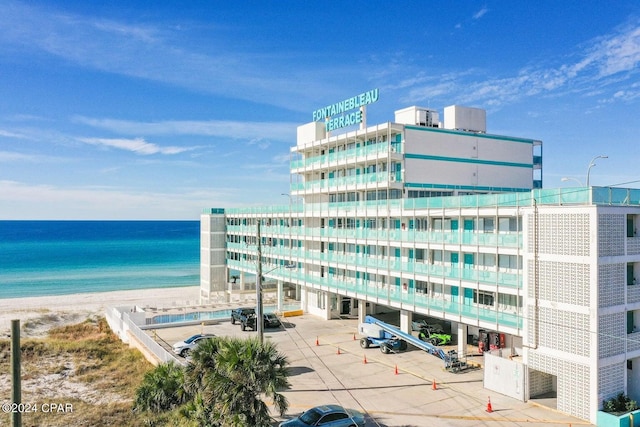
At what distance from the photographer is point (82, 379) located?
130ft

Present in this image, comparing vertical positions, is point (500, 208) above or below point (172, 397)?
above

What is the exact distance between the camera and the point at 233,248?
70625 millimetres

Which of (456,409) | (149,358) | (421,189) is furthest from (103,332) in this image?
(456,409)

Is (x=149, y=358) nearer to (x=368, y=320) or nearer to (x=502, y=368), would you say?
(x=368, y=320)

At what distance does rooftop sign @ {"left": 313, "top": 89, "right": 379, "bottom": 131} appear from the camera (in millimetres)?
50750

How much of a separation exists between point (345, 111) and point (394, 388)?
107ft

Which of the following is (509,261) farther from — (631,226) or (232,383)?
(232,383)

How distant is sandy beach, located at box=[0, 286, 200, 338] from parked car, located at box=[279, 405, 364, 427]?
135ft

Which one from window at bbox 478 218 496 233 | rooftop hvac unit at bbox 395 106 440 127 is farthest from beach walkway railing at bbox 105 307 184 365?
rooftop hvac unit at bbox 395 106 440 127

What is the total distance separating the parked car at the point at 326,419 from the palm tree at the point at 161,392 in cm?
565

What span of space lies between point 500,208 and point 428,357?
1342cm

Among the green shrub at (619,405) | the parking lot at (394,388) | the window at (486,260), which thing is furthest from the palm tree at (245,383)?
the window at (486,260)

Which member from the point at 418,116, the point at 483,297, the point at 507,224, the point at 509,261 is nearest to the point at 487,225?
the point at 507,224

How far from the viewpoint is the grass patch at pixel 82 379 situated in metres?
30.8
